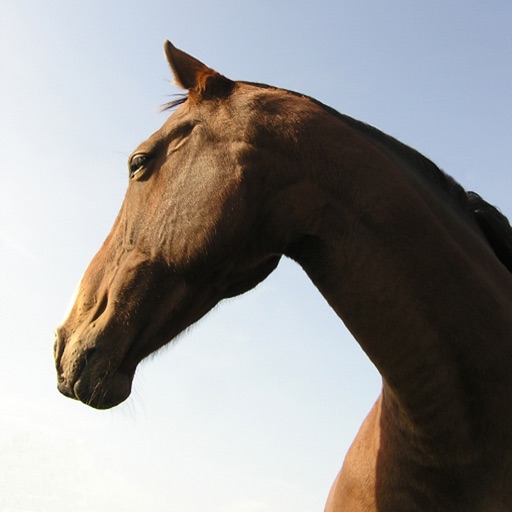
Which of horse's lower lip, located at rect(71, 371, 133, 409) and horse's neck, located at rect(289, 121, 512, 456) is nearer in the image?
horse's neck, located at rect(289, 121, 512, 456)

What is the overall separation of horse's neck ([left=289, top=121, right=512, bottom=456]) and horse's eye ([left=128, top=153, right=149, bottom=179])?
42.8 inches

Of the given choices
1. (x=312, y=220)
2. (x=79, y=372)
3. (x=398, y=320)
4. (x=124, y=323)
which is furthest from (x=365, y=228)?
(x=79, y=372)

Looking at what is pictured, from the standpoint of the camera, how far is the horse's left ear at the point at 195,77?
336 cm

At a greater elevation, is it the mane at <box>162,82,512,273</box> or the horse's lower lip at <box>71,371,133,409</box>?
the mane at <box>162,82,512,273</box>

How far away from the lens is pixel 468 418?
2.59 meters

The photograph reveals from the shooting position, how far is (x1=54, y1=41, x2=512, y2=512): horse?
8.55 ft

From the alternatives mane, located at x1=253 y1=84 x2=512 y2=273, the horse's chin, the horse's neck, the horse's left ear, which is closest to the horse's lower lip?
the horse's chin

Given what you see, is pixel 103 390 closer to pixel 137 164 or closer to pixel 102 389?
pixel 102 389

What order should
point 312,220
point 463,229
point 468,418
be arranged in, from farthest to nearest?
point 463,229 < point 312,220 < point 468,418

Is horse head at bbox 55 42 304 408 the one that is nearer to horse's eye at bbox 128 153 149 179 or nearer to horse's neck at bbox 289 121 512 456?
horse's eye at bbox 128 153 149 179

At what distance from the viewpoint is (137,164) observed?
11.1ft

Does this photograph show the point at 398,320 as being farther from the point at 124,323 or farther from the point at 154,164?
the point at 154,164

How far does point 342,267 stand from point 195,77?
157cm

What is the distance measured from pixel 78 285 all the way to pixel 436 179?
7.12 feet
